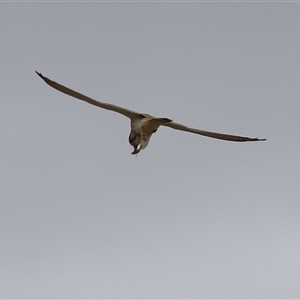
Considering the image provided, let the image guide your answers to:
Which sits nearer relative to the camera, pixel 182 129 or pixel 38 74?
pixel 38 74

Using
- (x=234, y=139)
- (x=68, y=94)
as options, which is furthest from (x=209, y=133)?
(x=68, y=94)

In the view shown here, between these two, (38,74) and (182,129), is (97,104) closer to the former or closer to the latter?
(38,74)

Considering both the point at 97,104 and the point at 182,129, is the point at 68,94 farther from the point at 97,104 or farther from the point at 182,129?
the point at 182,129

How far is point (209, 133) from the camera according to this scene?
21125mm

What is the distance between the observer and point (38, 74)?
64.0 feet

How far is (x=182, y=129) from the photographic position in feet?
71.3

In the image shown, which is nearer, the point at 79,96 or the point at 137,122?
the point at 79,96

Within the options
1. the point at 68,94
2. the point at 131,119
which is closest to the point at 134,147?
the point at 131,119

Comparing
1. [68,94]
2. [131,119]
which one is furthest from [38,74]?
[131,119]

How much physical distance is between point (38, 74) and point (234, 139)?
507 centimetres

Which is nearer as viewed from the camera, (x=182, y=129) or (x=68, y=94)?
(x=68, y=94)

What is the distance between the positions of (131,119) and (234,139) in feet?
8.78

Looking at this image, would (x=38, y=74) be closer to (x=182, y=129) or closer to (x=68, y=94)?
(x=68, y=94)

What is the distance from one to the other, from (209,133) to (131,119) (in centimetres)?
203
